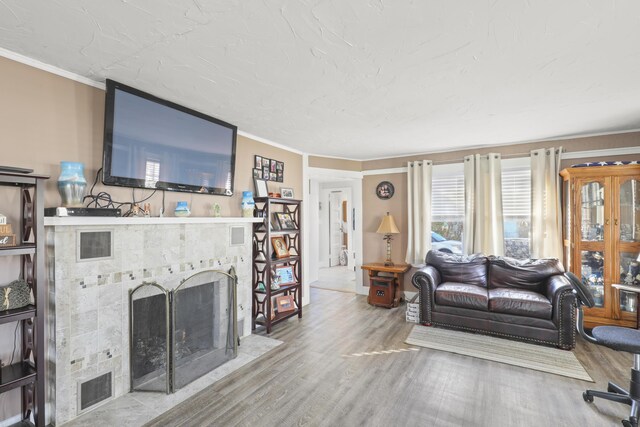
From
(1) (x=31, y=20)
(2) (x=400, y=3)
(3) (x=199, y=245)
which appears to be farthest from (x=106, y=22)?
(3) (x=199, y=245)

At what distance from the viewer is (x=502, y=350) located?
124 inches

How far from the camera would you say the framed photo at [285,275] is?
13.1ft

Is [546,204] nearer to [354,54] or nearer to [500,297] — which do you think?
[500,297]

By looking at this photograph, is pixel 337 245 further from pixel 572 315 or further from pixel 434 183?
pixel 572 315

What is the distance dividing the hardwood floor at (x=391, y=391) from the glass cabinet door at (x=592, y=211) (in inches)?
51.3

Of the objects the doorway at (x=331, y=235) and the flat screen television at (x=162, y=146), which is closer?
the flat screen television at (x=162, y=146)

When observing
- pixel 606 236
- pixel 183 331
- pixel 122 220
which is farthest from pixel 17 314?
pixel 606 236

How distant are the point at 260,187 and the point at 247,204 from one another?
0.42 metres

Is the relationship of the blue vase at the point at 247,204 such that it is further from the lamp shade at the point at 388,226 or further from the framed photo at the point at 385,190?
the framed photo at the point at 385,190

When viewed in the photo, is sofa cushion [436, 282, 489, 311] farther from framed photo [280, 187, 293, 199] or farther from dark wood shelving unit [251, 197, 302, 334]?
framed photo [280, 187, 293, 199]

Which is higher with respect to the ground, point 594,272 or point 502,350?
point 594,272

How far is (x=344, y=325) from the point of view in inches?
153

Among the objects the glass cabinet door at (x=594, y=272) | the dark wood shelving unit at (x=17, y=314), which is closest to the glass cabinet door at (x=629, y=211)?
the glass cabinet door at (x=594, y=272)

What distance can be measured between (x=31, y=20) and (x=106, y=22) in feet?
1.27
